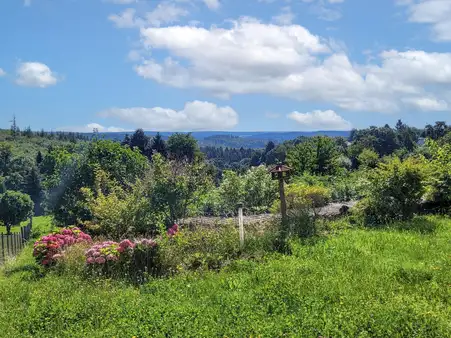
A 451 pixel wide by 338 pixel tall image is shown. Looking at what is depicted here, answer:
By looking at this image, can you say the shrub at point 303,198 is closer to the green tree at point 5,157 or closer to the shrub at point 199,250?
the shrub at point 199,250

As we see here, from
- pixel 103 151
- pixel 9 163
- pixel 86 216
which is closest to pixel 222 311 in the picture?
pixel 86 216

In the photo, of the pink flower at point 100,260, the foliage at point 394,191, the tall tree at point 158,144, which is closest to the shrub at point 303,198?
the foliage at point 394,191

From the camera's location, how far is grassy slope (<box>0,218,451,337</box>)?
184 inches

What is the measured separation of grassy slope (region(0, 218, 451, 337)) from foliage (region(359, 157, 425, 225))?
107 inches

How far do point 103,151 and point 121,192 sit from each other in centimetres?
401

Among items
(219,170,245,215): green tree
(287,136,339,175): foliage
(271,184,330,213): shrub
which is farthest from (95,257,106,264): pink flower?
(287,136,339,175): foliage

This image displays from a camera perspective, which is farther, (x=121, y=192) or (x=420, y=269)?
(x=121, y=192)

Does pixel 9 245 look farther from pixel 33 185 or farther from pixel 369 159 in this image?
pixel 33 185

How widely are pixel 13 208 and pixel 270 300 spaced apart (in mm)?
35029

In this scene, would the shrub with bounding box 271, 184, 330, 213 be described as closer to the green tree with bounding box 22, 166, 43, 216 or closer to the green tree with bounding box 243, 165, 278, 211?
the green tree with bounding box 243, 165, 278, 211

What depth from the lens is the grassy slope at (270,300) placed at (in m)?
4.68

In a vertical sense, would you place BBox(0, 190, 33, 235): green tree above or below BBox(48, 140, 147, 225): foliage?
below

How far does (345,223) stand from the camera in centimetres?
1051

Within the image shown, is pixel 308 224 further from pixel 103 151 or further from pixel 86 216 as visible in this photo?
pixel 103 151
